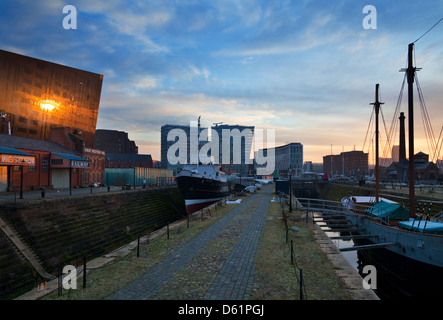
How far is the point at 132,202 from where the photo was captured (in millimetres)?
30078

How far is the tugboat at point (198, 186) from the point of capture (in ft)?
114

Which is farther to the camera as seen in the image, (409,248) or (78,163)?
(78,163)

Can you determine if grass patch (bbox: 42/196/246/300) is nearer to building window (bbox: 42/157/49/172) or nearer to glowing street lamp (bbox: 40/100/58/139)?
building window (bbox: 42/157/49/172)

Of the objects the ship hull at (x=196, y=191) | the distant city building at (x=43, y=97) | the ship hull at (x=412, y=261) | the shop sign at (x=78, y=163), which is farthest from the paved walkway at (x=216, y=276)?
the distant city building at (x=43, y=97)

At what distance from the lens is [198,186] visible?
36.1 m

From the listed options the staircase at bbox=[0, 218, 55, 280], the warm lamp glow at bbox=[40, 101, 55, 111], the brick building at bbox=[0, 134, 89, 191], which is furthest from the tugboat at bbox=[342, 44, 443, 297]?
the warm lamp glow at bbox=[40, 101, 55, 111]

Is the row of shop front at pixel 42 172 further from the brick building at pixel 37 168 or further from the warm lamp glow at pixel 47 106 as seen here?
the warm lamp glow at pixel 47 106

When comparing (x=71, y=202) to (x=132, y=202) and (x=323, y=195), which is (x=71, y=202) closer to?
(x=132, y=202)

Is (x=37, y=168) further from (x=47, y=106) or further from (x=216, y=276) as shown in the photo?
(x=216, y=276)

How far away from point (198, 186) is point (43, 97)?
36341 mm

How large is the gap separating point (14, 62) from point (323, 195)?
261 ft

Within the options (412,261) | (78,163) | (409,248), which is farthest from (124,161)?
(412,261)

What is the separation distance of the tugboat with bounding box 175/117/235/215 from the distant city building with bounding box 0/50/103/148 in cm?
2924

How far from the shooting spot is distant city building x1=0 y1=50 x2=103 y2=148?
42906 mm
